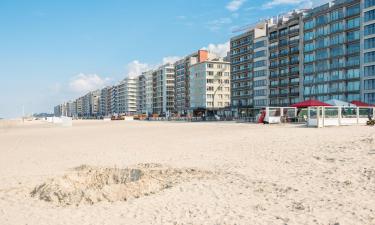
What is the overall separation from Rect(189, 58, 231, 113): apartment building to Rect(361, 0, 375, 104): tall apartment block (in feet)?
201

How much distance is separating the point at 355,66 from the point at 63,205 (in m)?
76.2

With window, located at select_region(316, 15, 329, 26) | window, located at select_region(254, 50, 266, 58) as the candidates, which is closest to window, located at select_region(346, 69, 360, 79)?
window, located at select_region(316, 15, 329, 26)

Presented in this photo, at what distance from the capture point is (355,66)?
74.6 m

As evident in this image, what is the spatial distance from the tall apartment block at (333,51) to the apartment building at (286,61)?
2.44 m

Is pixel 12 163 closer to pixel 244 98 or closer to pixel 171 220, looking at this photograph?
pixel 171 220

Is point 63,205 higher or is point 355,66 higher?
point 355,66

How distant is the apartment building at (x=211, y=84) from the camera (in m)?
127

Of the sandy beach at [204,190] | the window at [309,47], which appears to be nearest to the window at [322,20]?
the window at [309,47]

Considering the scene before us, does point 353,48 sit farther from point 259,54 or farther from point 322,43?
point 259,54

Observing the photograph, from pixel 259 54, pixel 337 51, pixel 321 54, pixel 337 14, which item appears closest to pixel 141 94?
pixel 259 54

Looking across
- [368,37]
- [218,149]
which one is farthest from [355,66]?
[218,149]

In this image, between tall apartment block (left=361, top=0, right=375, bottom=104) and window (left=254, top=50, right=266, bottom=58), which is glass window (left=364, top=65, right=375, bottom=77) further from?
window (left=254, top=50, right=266, bottom=58)

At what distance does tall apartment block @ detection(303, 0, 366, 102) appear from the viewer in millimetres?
74750

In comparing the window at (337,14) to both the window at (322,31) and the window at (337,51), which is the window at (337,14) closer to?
the window at (322,31)
